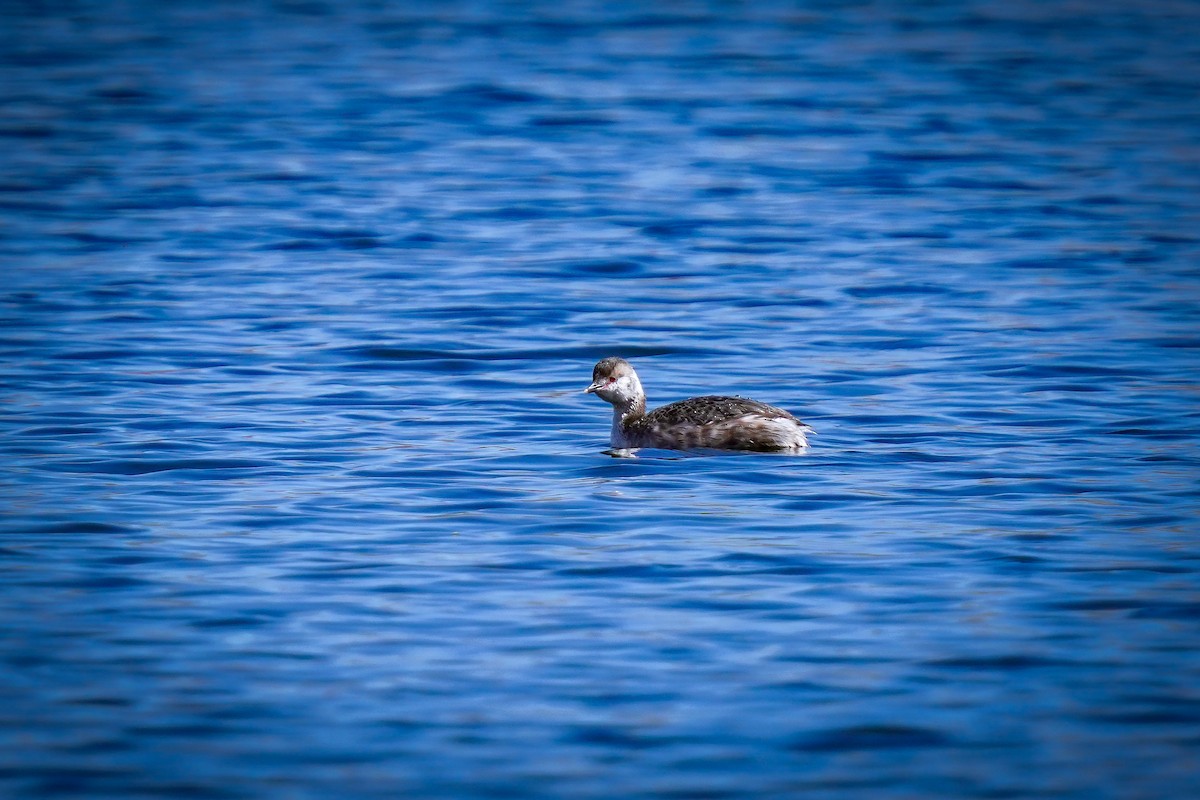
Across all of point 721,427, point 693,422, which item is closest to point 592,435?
point 693,422

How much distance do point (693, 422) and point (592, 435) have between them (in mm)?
1192

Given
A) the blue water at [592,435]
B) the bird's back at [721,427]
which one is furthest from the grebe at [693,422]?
the blue water at [592,435]

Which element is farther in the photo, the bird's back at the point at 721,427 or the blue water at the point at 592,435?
the bird's back at the point at 721,427

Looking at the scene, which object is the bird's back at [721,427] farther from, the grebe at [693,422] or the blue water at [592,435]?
the blue water at [592,435]

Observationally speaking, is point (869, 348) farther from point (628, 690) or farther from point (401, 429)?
point (628, 690)

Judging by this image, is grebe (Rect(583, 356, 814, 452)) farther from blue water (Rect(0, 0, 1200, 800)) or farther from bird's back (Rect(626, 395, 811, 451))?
blue water (Rect(0, 0, 1200, 800))

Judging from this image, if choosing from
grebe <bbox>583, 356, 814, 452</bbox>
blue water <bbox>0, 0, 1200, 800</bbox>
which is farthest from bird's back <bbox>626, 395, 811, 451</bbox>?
blue water <bbox>0, 0, 1200, 800</bbox>

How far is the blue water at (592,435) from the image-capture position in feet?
24.5

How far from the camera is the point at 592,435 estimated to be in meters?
13.3

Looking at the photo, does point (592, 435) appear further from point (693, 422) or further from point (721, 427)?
point (721, 427)

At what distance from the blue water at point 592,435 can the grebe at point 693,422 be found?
0.15 meters

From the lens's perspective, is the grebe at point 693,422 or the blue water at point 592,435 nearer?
the blue water at point 592,435

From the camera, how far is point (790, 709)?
24.9ft

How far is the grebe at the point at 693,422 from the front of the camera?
39.6ft
